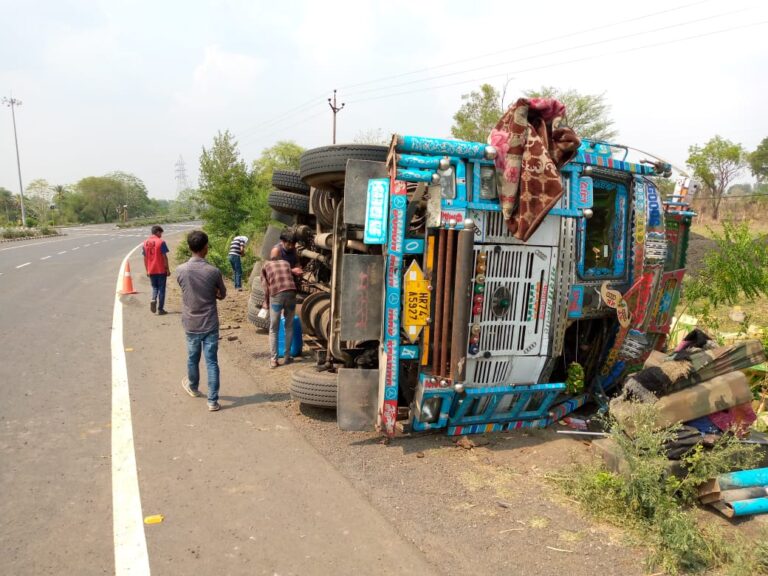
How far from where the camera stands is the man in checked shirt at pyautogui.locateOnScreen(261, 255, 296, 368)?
20.6 ft

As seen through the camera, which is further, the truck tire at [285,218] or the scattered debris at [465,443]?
the truck tire at [285,218]

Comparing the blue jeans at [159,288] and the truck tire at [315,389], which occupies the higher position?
the blue jeans at [159,288]

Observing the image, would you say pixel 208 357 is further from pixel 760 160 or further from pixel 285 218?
pixel 760 160

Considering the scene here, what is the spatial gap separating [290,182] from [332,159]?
269 centimetres

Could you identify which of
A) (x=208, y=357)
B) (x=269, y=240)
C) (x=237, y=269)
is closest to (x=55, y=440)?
(x=208, y=357)

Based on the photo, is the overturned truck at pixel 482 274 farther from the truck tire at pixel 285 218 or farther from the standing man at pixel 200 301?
the truck tire at pixel 285 218

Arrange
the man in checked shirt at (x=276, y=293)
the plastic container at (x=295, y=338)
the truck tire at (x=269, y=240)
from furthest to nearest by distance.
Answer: the truck tire at (x=269, y=240), the plastic container at (x=295, y=338), the man in checked shirt at (x=276, y=293)

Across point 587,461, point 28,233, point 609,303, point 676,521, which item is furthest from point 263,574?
point 28,233

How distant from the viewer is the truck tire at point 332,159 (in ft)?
16.9

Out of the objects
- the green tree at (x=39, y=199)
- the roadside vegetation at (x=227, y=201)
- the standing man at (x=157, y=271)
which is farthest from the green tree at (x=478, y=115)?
the green tree at (x=39, y=199)

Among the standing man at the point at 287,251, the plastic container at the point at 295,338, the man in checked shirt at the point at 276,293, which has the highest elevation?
the standing man at the point at 287,251

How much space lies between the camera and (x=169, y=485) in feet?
11.7

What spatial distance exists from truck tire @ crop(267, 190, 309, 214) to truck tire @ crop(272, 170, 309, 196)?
154mm

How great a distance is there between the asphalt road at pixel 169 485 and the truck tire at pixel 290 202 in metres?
2.77
